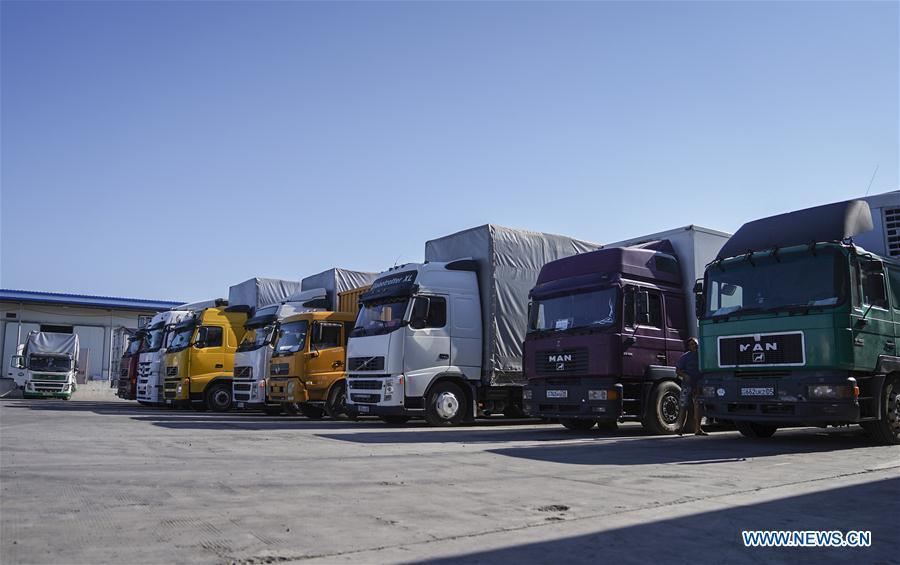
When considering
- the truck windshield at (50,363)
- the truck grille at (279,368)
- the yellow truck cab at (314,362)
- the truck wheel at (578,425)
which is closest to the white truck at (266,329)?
the truck grille at (279,368)

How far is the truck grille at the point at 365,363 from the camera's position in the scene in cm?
1396

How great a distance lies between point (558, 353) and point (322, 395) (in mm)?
6680

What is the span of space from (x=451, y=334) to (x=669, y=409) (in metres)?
4.41

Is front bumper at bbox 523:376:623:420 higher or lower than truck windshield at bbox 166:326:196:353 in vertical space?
lower

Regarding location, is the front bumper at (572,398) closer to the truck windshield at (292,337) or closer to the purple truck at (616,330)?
the purple truck at (616,330)

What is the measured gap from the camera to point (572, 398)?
465 inches

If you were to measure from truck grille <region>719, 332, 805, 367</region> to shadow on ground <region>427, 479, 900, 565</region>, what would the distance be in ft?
13.0

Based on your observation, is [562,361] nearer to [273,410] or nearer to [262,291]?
[273,410]

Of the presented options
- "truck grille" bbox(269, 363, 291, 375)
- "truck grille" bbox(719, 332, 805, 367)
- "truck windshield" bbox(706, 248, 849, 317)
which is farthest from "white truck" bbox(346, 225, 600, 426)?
"truck grille" bbox(719, 332, 805, 367)

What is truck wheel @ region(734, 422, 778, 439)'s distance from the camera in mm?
11219

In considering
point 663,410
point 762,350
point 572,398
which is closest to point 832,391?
point 762,350

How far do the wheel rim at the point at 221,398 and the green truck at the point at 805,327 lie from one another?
586 inches

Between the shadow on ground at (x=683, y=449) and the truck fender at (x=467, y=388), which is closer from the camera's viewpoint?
the shadow on ground at (x=683, y=449)

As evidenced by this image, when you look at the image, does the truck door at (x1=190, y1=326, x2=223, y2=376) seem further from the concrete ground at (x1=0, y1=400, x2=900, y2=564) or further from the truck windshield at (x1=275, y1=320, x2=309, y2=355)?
the concrete ground at (x1=0, y1=400, x2=900, y2=564)
